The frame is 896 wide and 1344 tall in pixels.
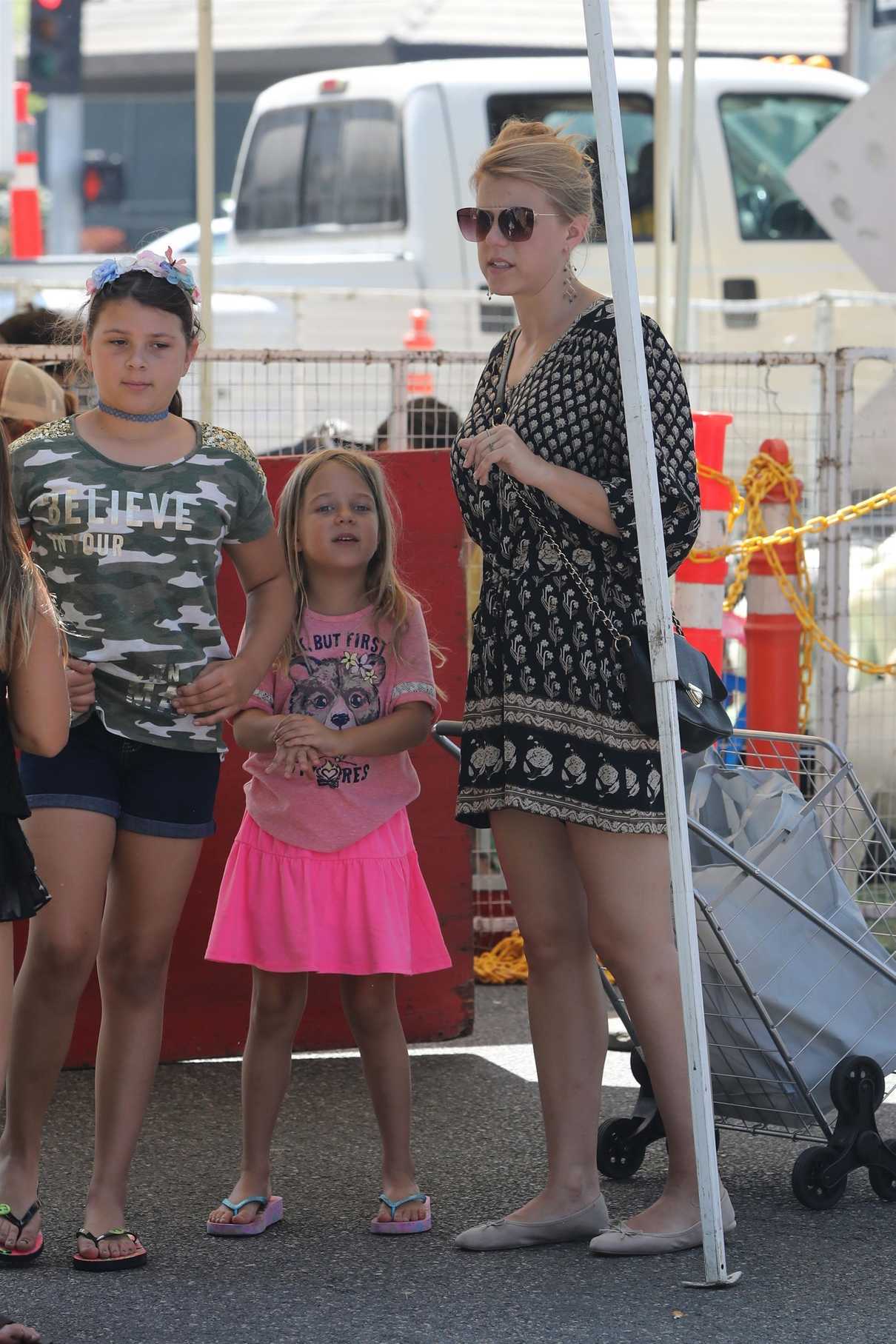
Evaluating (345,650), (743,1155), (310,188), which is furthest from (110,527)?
(310,188)

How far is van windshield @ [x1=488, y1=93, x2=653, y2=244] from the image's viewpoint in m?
12.6

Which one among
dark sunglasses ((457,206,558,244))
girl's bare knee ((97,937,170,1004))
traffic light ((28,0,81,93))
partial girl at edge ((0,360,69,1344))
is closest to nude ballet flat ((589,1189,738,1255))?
girl's bare knee ((97,937,170,1004))

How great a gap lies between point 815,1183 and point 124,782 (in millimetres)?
1608

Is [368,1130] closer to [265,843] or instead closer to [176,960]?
[176,960]

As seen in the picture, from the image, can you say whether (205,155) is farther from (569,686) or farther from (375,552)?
(569,686)

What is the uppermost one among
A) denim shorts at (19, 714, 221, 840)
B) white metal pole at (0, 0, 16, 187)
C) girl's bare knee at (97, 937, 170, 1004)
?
white metal pole at (0, 0, 16, 187)

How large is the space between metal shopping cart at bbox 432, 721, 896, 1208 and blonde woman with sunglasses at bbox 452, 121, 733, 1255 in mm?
275

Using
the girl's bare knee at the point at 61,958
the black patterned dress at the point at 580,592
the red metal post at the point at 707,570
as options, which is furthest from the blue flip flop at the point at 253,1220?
the red metal post at the point at 707,570

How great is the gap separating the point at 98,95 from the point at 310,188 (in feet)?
72.8

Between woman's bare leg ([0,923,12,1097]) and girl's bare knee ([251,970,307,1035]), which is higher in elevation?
woman's bare leg ([0,923,12,1097])

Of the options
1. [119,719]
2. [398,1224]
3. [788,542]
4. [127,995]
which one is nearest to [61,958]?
[127,995]

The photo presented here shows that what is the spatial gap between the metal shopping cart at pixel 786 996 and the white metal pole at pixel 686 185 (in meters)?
3.65

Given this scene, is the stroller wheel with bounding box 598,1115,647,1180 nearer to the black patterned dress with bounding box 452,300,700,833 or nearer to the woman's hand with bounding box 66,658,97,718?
the black patterned dress with bounding box 452,300,700,833

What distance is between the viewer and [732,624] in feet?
22.2
